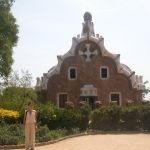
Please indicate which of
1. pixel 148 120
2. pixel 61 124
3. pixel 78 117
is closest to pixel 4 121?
pixel 61 124

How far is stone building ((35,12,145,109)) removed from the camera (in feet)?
71.3

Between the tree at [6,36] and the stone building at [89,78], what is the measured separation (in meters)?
8.34

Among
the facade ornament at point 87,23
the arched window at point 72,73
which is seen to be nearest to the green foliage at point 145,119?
the arched window at point 72,73

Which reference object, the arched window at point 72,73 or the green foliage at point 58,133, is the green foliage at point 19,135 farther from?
the arched window at point 72,73

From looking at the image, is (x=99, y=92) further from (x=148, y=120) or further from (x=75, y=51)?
(x=148, y=120)

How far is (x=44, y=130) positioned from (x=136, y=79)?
1564cm

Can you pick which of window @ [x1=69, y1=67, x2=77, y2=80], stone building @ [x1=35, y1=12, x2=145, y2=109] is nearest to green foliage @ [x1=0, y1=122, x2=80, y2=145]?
stone building @ [x1=35, y1=12, x2=145, y2=109]

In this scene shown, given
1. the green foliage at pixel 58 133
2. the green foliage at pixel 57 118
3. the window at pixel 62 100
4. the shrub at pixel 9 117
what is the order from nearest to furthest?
the green foliage at pixel 58 133, the shrub at pixel 9 117, the green foliage at pixel 57 118, the window at pixel 62 100

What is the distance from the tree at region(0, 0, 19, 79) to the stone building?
834cm

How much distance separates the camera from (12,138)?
29.1 feet

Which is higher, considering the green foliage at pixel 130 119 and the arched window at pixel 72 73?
the arched window at pixel 72 73

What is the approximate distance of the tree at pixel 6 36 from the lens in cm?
1358

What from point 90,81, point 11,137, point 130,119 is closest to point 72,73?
point 90,81

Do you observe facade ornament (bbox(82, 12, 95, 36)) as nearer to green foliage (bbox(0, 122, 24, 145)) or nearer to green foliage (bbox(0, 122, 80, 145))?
green foliage (bbox(0, 122, 80, 145))
